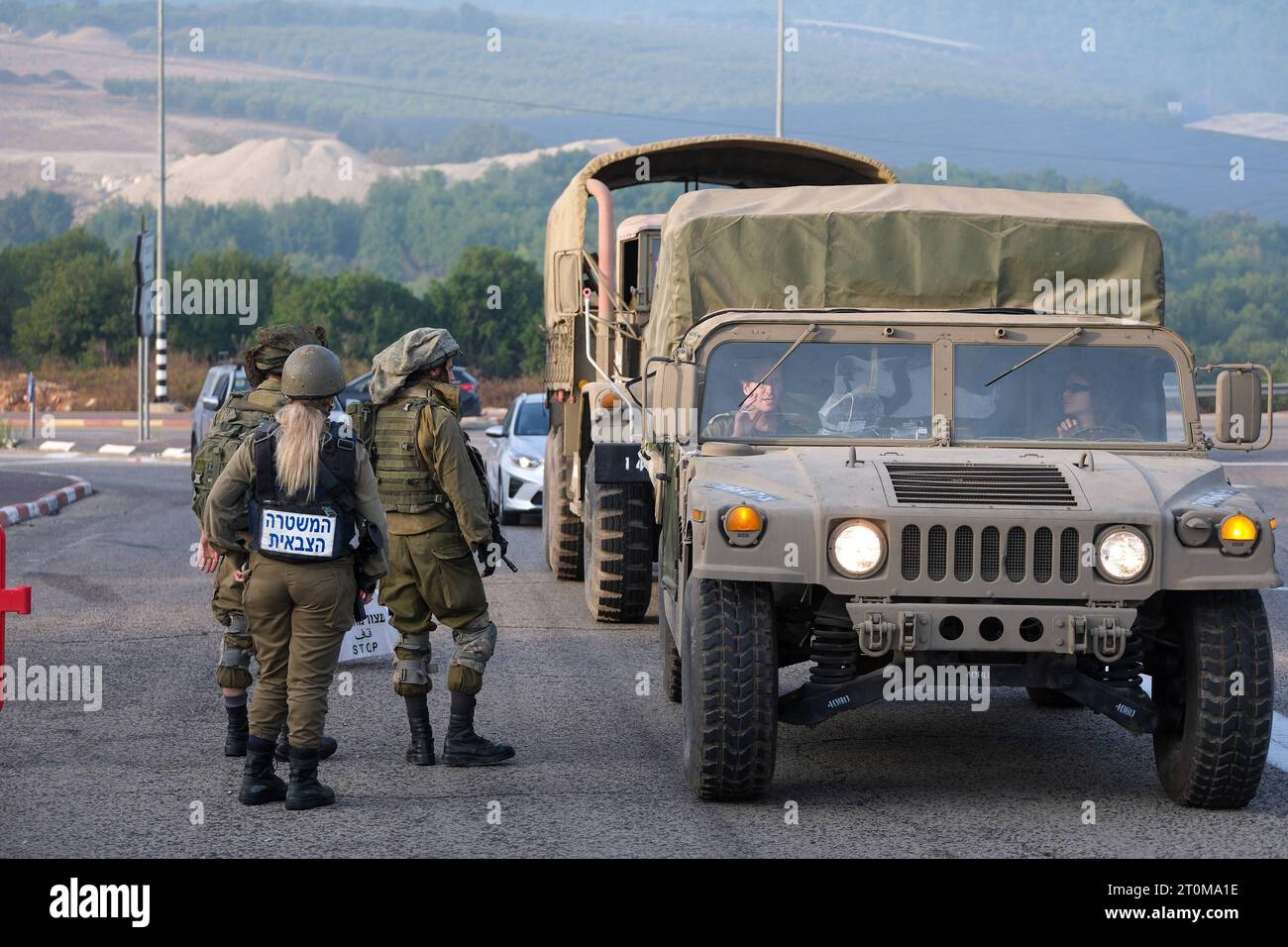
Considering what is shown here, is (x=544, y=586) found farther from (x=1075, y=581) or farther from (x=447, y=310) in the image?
(x=447, y=310)

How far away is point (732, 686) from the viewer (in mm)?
6793

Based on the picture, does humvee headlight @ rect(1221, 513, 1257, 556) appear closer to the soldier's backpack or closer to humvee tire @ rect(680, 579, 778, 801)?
humvee tire @ rect(680, 579, 778, 801)

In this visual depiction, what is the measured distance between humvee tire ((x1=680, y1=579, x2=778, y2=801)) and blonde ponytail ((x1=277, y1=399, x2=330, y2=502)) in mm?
1540

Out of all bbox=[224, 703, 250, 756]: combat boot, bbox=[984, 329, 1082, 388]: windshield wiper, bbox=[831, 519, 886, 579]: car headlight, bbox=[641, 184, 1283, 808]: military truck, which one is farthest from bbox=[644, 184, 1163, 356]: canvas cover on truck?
bbox=[224, 703, 250, 756]: combat boot

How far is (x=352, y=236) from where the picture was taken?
5960 inches

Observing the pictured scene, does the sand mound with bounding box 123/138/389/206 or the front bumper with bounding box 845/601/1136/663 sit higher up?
the sand mound with bounding box 123/138/389/206

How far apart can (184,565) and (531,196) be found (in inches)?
5605

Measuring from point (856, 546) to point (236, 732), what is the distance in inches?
116

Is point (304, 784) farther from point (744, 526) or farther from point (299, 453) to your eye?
point (744, 526)

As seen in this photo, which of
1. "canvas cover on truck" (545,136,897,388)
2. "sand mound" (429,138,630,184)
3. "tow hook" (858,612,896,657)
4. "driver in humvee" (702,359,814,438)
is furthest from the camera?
"sand mound" (429,138,630,184)

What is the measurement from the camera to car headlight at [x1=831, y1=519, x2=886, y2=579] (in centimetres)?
671

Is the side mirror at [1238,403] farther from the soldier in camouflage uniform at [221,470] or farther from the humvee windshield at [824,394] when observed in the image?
the soldier in camouflage uniform at [221,470]

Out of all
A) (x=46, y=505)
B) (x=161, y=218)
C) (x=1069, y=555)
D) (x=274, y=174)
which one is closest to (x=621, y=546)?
(x=1069, y=555)

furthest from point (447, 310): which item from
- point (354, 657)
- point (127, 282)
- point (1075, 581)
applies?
point (1075, 581)
